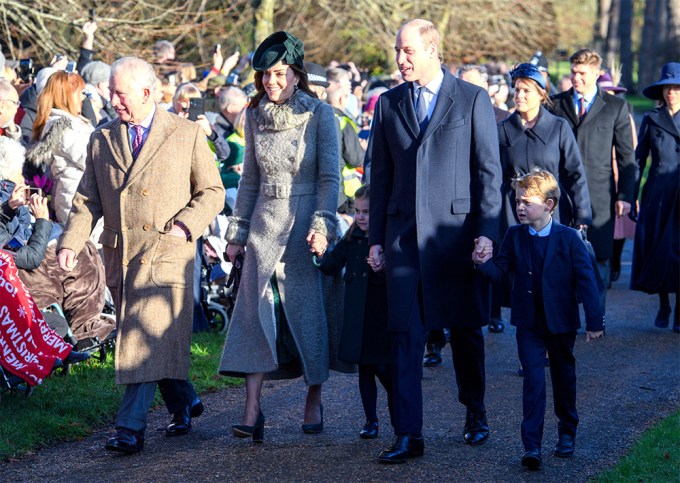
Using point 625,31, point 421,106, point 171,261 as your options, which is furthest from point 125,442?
point 625,31

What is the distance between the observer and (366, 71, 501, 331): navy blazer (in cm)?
602

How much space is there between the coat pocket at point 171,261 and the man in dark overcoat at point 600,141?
13.4ft

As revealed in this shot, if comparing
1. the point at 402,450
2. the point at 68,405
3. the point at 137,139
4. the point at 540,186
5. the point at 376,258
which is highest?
the point at 137,139

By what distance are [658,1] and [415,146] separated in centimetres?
4028

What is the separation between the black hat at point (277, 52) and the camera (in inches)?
250

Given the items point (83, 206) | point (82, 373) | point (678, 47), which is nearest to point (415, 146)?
point (83, 206)

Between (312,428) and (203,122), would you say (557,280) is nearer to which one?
(312,428)

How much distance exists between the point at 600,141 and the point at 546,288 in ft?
12.5

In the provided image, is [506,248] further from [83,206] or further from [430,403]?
[83,206]

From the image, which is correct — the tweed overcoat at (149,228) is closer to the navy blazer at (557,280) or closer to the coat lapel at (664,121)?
the navy blazer at (557,280)

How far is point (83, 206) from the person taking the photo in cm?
648

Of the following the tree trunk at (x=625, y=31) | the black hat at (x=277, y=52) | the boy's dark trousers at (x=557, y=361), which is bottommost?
A: the boy's dark trousers at (x=557, y=361)

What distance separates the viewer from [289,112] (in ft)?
21.1

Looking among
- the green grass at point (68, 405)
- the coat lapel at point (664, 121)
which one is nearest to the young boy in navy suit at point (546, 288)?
the green grass at point (68, 405)
